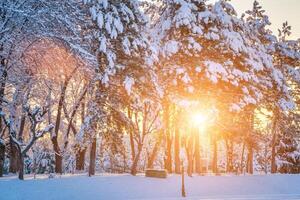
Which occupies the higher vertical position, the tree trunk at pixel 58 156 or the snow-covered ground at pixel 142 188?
the tree trunk at pixel 58 156

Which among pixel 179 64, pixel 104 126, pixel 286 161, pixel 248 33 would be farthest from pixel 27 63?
pixel 286 161

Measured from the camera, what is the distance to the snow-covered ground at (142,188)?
16.0m

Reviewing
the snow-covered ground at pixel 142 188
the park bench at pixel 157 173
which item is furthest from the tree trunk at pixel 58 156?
the park bench at pixel 157 173

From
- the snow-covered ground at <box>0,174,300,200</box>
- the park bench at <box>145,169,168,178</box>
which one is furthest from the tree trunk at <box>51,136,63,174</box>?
the park bench at <box>145,169,168,178</box>

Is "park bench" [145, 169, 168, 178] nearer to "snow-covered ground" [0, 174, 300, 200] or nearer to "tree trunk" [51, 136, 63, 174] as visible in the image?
"snow-covered ground" [0, 174, 300, 200]

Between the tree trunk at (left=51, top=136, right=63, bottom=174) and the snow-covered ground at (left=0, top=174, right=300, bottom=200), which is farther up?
the tree trunk at (left=51, top=136, right=63, bottom=174)

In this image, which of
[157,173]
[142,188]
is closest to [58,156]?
[157,173]

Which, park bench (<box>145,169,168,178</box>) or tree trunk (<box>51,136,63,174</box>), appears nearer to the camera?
park bench (<box>145,169,168,178</box>)

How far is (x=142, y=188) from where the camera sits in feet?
61.3

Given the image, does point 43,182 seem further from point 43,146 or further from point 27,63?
point 43,146

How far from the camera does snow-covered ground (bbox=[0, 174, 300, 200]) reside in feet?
52.5

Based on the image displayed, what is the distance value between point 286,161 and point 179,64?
21.9 m

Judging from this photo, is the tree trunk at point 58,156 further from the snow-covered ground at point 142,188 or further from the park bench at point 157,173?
the park bench at point 157,173

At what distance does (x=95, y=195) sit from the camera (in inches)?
653
